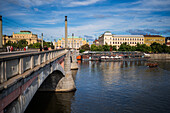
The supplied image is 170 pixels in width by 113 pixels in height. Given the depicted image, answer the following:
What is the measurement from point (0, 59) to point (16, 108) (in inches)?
88.6

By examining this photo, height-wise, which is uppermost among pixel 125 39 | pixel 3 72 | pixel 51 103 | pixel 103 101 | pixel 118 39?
pixel 125 39

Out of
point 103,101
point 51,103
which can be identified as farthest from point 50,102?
point 103,101

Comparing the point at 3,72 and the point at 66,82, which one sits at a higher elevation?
the point at 3,72

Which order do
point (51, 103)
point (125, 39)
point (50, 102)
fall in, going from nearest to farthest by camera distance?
point (51, 103)
point (50, 102)
point (125, 39)

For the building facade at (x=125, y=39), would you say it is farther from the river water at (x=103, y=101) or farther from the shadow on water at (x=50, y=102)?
the shadow on water at (x=50, y=102)

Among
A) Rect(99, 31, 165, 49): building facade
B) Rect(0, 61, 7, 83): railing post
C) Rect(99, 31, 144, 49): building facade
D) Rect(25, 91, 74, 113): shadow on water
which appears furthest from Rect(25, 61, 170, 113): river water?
Rect(99, 31, 165, 49): building facade

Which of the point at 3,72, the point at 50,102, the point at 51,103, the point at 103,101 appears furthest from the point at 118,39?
the point at 3,72

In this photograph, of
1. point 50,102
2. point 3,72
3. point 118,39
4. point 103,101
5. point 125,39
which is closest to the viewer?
point 3,72

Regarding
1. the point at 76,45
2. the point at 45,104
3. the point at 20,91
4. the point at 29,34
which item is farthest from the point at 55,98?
the point at 76,45

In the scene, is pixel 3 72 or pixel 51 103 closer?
pixel 3 72

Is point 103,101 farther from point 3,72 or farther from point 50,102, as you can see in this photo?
point 3,72

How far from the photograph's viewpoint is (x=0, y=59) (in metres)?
5.98

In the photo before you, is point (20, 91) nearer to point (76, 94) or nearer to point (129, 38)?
point (76, 94)

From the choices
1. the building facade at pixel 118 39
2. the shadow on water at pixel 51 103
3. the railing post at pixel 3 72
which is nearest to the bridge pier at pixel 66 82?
the shadow on water at pixel 51 103
